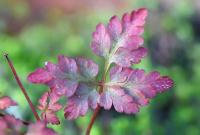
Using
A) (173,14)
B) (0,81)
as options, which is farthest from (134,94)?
(173,14)

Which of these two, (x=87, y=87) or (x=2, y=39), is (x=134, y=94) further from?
(x=2, y=39)

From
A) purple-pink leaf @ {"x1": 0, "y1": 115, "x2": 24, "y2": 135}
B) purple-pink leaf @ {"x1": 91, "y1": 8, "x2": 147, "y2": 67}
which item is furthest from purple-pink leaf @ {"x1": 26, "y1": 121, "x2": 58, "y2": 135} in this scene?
purple-pink leaf @ {"x1": 91, "y1": 8, "x2": 147, "y2": 67}

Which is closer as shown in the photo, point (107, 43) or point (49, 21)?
point (107, 43)

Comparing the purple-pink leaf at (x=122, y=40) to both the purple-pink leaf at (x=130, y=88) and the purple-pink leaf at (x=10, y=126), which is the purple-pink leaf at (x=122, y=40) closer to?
the purple-pink leaf at (x=130, y=88)

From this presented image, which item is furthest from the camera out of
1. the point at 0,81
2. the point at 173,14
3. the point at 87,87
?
the point at 173,14

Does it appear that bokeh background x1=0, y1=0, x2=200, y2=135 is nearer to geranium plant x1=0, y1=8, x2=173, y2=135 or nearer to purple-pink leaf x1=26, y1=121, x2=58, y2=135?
geranium plant x1=0, y1=8, x2=173, y2=135
